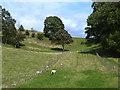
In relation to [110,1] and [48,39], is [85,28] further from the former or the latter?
[48,39]

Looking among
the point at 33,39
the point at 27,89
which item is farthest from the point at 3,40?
the point at 27,89

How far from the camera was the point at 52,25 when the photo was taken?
92.9 m

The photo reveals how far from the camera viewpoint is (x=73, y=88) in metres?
14.0

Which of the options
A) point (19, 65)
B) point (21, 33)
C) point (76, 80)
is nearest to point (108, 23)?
point (76, 80)

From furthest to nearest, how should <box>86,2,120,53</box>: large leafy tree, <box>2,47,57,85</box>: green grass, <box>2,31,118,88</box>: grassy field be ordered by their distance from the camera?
<box>86,2,120,53</box>: large leafy tree < <box>2,47,57,85</box>: green grass < <box>2,31,118,88</box>: grassy field

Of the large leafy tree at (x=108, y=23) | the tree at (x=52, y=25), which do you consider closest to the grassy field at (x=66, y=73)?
the large leafy tree at (x=108, y=23)

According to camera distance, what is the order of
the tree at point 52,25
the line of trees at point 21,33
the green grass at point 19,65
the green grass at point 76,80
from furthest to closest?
the tree at point 52,25, the line of trees at point 21,33, the green grass at point 19,65, the green grass at point 76,80

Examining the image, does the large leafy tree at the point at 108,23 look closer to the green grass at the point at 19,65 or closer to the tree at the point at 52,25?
the green grass at the point at 19,65

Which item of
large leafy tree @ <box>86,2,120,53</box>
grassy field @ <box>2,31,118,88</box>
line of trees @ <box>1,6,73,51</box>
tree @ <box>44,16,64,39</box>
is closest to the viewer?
grassy field @ <box>2,31,118,88</box>

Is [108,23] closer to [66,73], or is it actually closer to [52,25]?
[66,73]

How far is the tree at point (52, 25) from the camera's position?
92.1 meters

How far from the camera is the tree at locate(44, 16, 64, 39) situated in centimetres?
9206

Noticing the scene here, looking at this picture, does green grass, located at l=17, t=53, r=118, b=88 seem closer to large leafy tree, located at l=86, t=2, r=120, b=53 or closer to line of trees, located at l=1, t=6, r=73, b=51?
large leafy tree, located at l=86, t=2, r=120, b=53

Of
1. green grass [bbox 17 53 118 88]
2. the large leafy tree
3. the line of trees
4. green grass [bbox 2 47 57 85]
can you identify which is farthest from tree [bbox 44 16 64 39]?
green grass [bbox 17 53 118 88]
